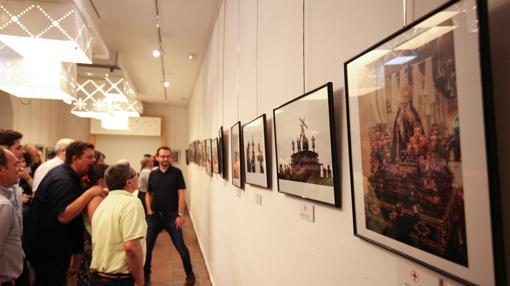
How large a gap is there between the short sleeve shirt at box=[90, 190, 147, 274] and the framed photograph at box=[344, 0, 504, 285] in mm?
1962

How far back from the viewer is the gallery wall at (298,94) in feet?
2.83

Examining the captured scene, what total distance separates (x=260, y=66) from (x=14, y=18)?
2.49 metres

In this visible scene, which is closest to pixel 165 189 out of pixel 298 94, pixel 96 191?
A: pixel 96 191

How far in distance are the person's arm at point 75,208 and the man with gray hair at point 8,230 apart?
44cm

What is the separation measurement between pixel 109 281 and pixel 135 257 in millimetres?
306

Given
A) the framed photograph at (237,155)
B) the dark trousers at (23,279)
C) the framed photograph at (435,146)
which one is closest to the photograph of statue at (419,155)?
the framed photograph at (435,146)

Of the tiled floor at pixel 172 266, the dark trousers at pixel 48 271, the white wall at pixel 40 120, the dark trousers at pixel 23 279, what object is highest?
the white wall at pixel 40 120

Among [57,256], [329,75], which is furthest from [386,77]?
[57,256]

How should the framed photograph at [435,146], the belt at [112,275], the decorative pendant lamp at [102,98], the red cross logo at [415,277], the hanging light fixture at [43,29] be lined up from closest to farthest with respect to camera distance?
the framed photograph at [435,146] < the red cross logo at [415,277] < the belt at [112,275] < the hanging light fixture at [43,29] < the decorative pendant lamp at [102,98]

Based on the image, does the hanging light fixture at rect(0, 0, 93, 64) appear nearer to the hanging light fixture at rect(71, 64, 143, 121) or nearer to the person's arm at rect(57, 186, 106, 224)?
the person's arm at rect(57, 186, 106, 224)

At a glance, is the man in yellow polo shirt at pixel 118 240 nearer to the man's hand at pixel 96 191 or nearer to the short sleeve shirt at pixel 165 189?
the man's hand at pixel 96 191

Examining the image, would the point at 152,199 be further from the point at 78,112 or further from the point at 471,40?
the point at 471,40

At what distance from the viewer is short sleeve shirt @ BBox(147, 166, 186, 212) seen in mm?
4391

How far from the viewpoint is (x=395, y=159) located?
790 millimetres
